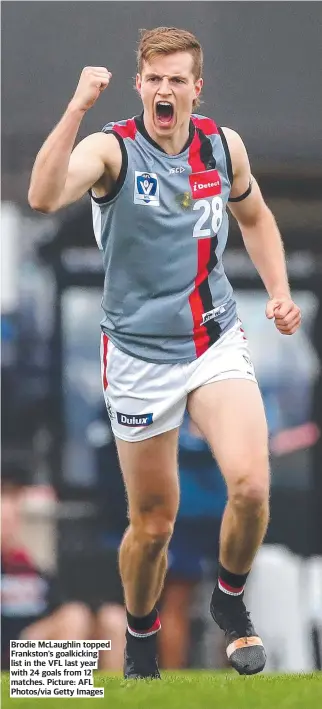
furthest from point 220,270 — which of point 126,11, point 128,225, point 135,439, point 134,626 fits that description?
point 126,11

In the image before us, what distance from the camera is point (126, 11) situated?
6984 millimetres

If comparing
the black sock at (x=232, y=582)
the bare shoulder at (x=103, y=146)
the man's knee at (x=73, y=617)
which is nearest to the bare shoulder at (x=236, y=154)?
the bare shoulder at (x=103, y=146)

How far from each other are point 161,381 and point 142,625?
45.8 inches

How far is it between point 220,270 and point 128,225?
46 centimetres

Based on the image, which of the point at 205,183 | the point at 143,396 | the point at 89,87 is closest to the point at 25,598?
the point at 143,396

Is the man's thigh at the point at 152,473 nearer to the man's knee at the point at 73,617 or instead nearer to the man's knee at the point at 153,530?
the man's knee at the point at 153,530

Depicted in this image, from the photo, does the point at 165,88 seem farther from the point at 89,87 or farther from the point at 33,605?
the point at 33,605

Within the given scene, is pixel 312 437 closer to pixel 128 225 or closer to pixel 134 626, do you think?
pixel 134 626

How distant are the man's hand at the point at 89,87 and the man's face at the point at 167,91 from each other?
61 centimetres

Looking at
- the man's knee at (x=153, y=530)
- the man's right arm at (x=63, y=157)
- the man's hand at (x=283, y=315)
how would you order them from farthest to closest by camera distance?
the man's knee at (x=153, y=530) < the man's hand at (x=283, y=315) < the man's right arm at (x=63, y=157)

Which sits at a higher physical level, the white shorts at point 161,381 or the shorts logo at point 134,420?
the white shorts at point 161,381

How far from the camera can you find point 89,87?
438 centimetres

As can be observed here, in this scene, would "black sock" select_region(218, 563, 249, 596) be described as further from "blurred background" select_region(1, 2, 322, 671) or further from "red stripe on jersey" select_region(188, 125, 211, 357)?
"blurred background" select_region(1, 2, 322, 671)

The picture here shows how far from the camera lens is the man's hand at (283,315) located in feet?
16.2
